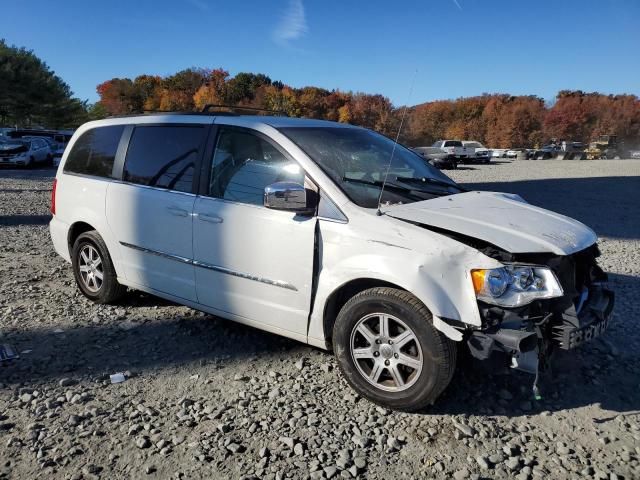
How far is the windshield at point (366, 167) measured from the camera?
132 inches

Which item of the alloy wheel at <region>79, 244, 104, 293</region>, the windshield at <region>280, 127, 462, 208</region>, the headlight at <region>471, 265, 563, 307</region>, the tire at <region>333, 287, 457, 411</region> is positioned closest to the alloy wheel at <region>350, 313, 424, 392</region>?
the tire at <region>333, 287, 457, 411</region>

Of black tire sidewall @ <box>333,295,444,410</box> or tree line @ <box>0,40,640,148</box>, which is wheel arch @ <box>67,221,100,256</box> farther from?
tree line @ <box>0,40,640,148</box>

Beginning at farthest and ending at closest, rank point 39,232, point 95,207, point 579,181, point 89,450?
point 579,181 < point 39,232 < point 95,207 < point 89,450

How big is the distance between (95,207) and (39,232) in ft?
15.1

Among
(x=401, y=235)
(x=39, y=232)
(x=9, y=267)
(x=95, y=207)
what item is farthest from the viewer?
(x=39, y=232)

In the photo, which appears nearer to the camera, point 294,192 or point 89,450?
point 89,450

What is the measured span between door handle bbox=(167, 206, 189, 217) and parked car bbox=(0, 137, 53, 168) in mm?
23201

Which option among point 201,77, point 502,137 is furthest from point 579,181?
point 201,77

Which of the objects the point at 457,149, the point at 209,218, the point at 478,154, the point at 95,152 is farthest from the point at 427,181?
the point at 478,154

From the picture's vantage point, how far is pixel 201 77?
91.4 meters

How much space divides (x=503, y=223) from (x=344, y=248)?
0.99 meters

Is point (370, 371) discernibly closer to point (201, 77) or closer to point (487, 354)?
point (487, 354)

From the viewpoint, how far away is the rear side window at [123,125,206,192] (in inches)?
155

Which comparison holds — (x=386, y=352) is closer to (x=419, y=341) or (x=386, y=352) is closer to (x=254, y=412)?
(x=419, y=341)
